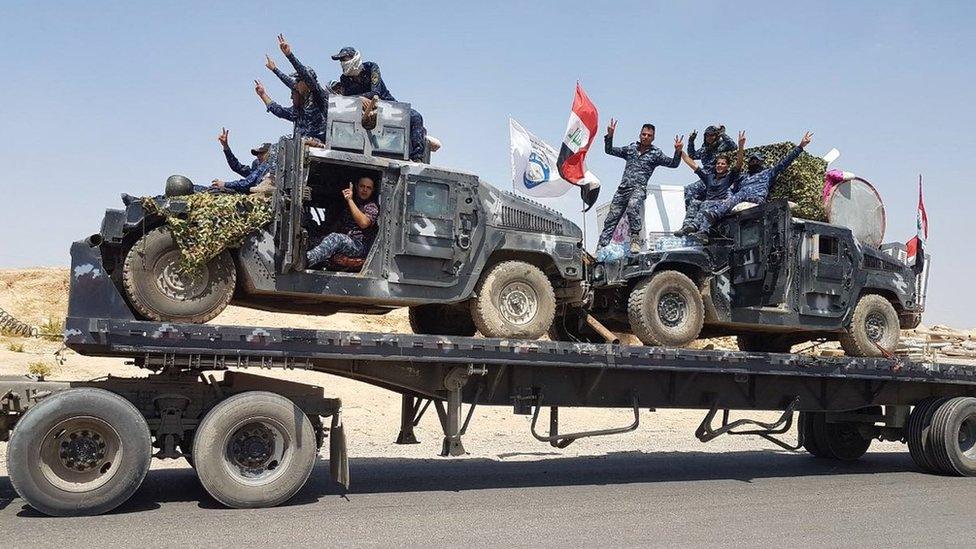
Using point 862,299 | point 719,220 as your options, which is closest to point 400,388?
point 719,220

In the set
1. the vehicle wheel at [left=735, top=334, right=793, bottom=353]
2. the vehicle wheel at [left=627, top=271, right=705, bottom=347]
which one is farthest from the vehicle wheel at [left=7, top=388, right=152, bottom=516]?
the vehicle wheel at [left=735, top=334, right=793, bottom=353]

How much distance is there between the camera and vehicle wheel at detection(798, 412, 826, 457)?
46.1 ft

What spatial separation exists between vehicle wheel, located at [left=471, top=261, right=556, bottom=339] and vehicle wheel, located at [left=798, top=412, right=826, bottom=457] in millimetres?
6097

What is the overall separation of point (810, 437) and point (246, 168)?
30.6 ft

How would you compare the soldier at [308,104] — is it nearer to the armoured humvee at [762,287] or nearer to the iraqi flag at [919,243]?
the armoured humvee at [762,287]

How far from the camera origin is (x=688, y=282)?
11031mm

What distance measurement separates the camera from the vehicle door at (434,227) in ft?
30.1

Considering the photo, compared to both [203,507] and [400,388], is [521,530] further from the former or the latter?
[203,507]

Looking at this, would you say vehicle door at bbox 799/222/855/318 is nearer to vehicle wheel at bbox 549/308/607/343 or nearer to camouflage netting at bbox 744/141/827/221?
camouflage netting at bbox 744/141/827/221

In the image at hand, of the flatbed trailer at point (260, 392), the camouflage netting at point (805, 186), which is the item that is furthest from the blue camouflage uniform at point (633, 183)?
the flatbed trailer at point (260, 392)

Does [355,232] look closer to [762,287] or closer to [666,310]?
[666,310]

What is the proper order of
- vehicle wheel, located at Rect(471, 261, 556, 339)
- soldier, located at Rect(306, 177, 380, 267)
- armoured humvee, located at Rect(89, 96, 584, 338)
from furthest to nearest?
1. vehicle wheel, located at Rect(471, 261, 556, 339)
2. soldier, located at Rect(306, 177, 380, 267)
3. armoured humvee, located at Rect(89, 96, 584, 338)

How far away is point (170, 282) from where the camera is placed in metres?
8.34

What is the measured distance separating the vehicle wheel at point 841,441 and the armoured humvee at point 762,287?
1.86m
